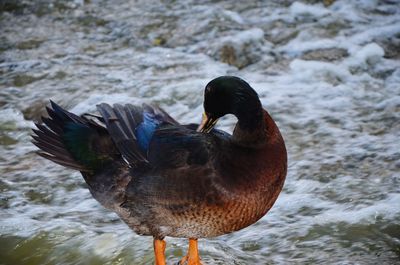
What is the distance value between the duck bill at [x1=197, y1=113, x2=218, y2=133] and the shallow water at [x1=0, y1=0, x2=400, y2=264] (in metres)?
0.85

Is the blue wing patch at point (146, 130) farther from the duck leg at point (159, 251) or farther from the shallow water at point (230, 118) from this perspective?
the shallow water at point (230, 118)

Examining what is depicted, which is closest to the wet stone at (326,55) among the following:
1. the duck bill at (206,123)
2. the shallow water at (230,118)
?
the shallow water at (230,118)

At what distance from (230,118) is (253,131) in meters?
2.74

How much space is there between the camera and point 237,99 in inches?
153

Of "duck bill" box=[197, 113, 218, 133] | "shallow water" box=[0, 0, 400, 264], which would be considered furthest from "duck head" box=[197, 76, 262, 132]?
"shallow water" box=[0, 0, 400, 264]

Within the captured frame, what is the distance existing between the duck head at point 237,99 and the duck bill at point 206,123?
0.14 meters

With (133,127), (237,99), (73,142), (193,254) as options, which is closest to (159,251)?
(193,254)

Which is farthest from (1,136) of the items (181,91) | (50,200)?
(181,91)

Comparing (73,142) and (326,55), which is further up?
(73,142)

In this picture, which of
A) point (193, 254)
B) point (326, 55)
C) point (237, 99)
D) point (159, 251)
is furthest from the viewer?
point (326, 55)

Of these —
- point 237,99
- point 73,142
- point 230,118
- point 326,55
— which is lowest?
point 230,118

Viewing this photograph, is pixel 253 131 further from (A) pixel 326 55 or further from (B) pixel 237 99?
(A) pixel 326 55

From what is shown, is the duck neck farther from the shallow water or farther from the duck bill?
the shallow water

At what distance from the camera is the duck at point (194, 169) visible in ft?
12.6
